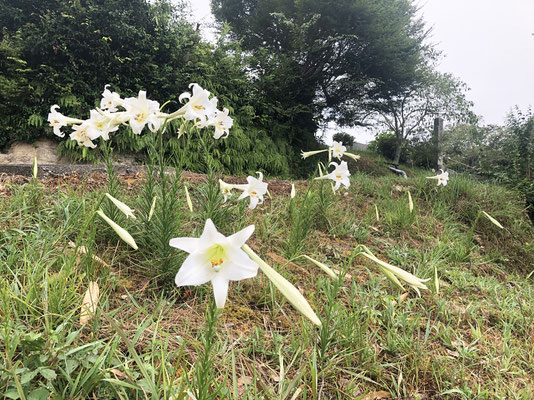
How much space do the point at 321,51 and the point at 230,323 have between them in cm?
949

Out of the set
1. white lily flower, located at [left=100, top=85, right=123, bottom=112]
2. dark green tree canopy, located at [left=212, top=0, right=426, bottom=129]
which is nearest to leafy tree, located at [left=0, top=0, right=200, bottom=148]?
dark green tree canopy, located at [left=212, top=0, right=426, bottom=129]

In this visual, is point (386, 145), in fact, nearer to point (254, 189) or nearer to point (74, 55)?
point (74, 55)

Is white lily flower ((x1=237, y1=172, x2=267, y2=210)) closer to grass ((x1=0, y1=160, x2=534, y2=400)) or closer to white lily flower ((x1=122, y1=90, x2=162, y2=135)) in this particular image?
grass ((x1=0, y1=160, x2=534, y2=400))

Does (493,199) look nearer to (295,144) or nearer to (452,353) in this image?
(452,353)

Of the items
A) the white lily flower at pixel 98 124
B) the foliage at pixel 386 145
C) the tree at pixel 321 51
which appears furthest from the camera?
the foliage at pixel 386 145

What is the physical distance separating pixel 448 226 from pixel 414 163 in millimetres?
11243

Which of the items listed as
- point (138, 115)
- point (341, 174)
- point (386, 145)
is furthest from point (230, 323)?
point (386, 145)

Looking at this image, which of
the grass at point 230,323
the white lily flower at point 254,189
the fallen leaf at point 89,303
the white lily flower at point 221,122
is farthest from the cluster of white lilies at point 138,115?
the fallen leaf at point 89,303

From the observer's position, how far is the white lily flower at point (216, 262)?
1.98 feet

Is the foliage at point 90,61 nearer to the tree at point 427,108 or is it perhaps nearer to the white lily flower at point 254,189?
the white lily flower at point 254,189

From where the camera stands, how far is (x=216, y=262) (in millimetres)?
627

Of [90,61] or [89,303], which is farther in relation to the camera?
[90,61]

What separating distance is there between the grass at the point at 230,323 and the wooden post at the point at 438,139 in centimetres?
1094

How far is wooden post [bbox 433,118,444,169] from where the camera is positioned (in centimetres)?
1191
